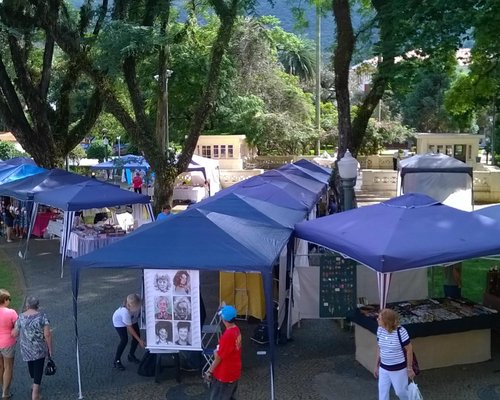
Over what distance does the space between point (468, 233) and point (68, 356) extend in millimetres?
6031

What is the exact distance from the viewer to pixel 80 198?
15039 millimetres

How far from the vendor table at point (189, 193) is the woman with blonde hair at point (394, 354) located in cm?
2245

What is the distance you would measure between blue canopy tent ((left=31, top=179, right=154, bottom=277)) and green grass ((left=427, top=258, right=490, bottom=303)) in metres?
7.86

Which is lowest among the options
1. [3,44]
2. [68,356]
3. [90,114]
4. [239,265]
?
[68,356]

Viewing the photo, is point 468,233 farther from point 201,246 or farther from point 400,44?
point 400,44

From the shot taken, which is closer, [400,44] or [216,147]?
[400,44]

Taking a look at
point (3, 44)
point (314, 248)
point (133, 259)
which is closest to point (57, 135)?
point (3, 44)

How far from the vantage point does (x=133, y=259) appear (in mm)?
7449

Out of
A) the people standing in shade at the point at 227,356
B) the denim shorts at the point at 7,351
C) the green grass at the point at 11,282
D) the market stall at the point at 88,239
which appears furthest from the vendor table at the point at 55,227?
the people standing in shade at the point at 227,356

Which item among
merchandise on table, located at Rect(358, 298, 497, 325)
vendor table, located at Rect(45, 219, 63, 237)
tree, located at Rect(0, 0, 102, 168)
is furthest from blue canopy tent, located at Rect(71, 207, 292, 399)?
tree, located at Rect(0, 0, 102, 168)

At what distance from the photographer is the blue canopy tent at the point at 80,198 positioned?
14875 millimetres

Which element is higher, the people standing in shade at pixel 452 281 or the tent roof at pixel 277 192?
the tent roof at pixel 277 192

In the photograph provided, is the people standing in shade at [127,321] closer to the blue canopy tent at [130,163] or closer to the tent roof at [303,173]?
the tent roof at [303,173]

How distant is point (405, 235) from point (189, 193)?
21.2 m
